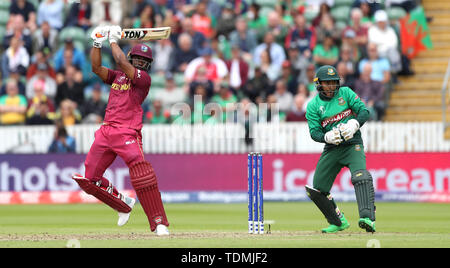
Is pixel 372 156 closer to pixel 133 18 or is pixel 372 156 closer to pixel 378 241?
pixel 133 18

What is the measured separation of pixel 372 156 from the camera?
1930 cm

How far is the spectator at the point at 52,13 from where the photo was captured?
916 inches

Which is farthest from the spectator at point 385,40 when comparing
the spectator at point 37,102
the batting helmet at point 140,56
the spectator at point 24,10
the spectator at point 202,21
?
the batting helmet at point 140,56

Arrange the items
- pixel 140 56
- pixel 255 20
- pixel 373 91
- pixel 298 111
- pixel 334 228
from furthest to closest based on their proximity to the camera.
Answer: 1. pixel 255 20
2. pixel 373 91
3. pixel 298 111
4. pixel 334 228
5. pixel 140 56

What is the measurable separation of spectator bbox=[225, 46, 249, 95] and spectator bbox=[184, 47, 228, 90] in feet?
0.47

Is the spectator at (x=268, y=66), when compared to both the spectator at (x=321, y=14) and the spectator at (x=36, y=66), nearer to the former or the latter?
the spectator at (x=321, y=14)

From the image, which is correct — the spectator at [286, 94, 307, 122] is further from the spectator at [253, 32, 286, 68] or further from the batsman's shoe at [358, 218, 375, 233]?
the batsman's shoe at [358, 218, 375, 233]

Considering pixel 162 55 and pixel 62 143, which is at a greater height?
pixel 162 55

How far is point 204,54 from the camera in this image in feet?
71.2

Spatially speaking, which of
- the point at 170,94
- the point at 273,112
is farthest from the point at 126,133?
the point at 170,94

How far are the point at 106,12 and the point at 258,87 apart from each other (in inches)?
177

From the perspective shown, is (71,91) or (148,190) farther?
(71,91)

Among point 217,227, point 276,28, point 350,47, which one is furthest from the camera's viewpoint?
point 276,28

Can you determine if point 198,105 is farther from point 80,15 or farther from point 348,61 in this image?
point 80,15
